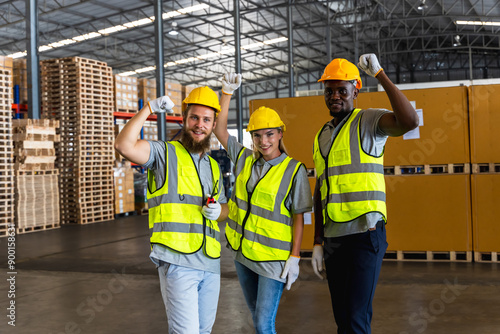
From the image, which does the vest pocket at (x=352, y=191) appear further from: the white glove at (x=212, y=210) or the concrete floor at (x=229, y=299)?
the concrete floor at (x=229, y=299)

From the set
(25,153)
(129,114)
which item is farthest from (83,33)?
(25,153)

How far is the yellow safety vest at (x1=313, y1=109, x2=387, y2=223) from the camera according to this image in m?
2.77

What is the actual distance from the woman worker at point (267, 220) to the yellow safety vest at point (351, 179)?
192 mm

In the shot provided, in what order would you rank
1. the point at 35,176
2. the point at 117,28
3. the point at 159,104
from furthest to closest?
the point at 117,28
the point at 35,176
the point at 159,104

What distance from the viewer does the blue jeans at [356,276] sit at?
8.76ft

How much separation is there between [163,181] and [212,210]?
31cm

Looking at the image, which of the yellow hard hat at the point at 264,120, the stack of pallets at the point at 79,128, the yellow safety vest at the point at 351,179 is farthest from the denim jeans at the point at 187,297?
the stack of pallets at the point at 79,128

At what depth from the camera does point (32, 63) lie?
12.2 metres

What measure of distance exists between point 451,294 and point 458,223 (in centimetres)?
164

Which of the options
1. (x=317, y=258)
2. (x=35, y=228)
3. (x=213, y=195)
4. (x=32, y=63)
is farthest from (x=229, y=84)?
(x=35, y=228)

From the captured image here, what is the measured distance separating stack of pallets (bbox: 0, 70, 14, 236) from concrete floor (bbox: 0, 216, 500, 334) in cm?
309

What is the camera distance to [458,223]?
6.95 m

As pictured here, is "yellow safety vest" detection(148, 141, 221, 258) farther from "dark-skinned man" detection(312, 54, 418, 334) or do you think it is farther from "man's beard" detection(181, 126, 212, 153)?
"dark-skinned man" detection(312, 54, 418, 334)

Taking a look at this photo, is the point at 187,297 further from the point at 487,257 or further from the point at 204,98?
the point at 487,257
